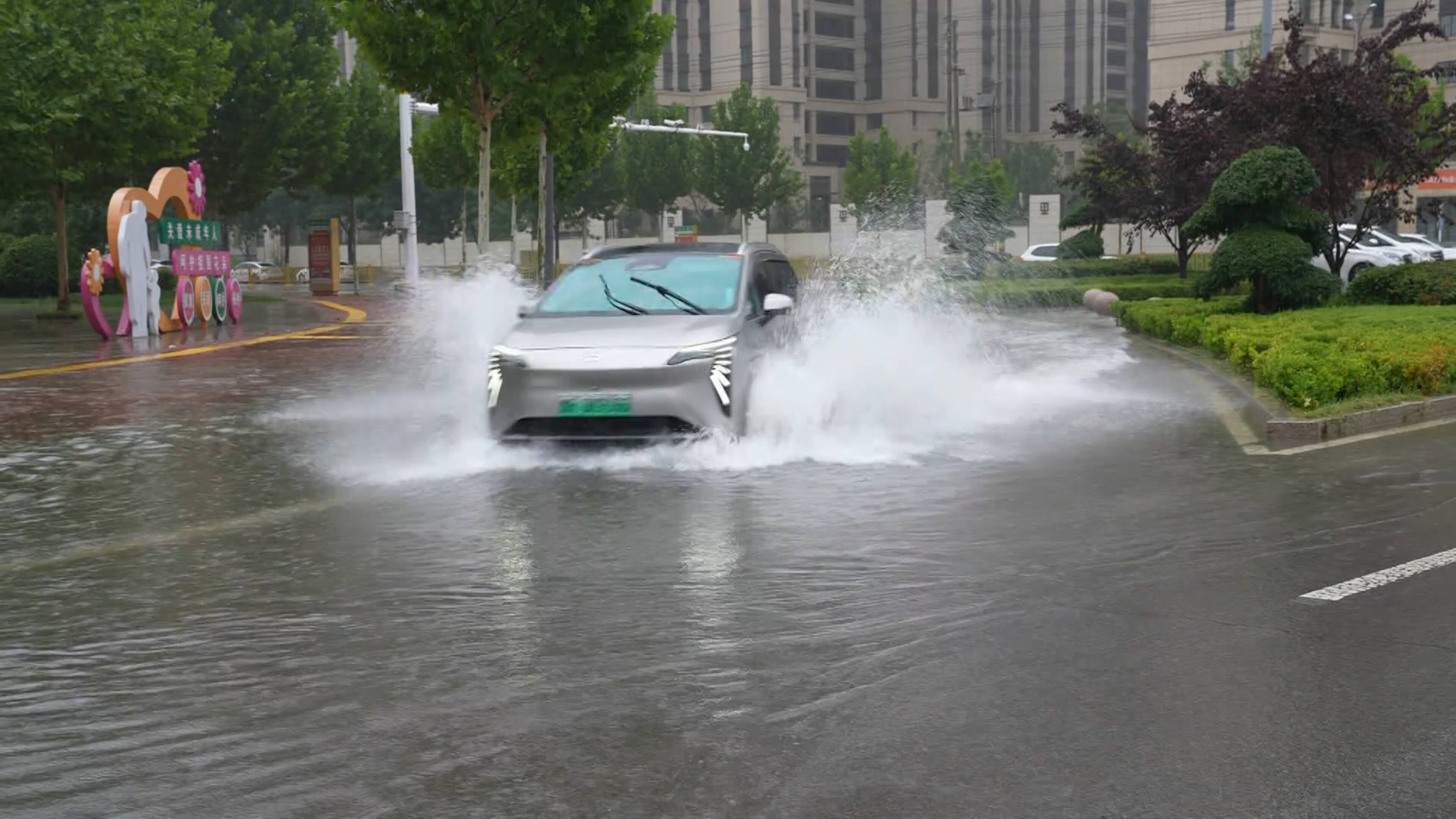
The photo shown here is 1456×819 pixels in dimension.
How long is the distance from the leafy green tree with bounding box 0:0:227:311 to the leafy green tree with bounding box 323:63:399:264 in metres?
16.9

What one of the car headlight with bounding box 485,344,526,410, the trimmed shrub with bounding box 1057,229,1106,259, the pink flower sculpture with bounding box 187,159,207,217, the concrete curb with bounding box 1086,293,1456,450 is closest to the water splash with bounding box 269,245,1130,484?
the car headlight with bounding box 485,344,526,410

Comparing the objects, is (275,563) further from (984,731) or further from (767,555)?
(984,731)

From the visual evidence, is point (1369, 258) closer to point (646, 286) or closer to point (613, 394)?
point (646, 286)

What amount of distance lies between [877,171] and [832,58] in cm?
3482

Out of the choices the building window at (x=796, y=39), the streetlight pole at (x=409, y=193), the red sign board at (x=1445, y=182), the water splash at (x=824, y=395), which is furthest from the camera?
the building window at (x=796, y=39)

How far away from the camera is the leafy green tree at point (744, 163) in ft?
279

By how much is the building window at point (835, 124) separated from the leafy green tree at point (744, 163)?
36291 mm

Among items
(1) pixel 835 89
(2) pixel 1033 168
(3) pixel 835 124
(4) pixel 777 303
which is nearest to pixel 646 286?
(4) pixel 777 303

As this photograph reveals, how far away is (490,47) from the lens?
2448 cm

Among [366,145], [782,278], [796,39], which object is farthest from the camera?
[796,39]

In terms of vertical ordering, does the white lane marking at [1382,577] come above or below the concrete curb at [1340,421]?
below

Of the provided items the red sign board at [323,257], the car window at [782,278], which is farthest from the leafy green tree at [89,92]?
the car window at [782,278]

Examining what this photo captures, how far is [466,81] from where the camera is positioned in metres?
25.7

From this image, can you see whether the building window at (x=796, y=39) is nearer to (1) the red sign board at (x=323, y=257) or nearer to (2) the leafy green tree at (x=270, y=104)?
(2) the leafy green tree at (x=270, y=104)
